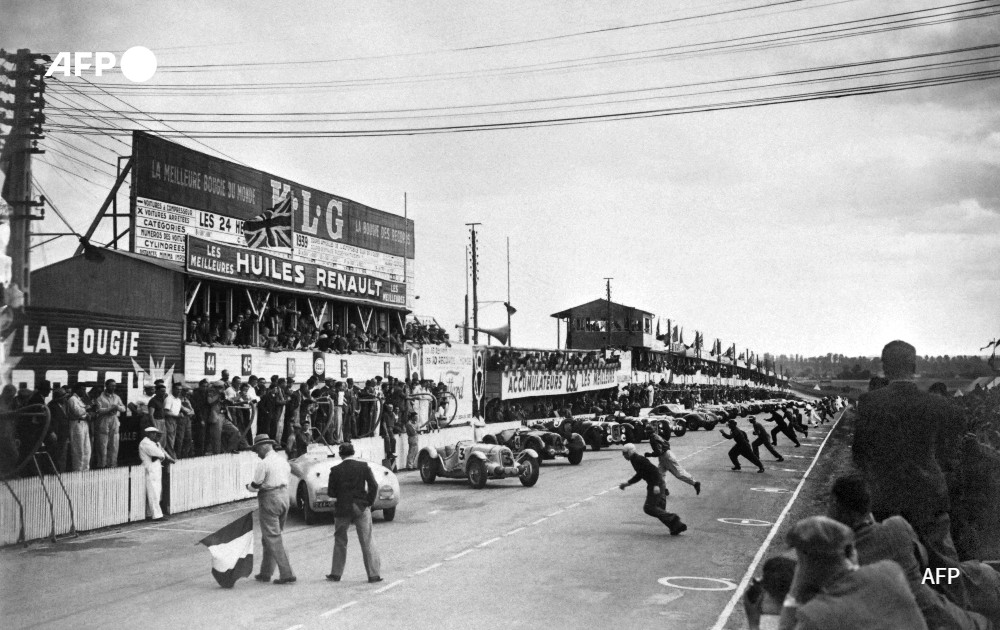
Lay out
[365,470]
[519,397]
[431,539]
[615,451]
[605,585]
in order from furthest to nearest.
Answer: [519,397], [615,451], [431,539], [365,470], [605,585]

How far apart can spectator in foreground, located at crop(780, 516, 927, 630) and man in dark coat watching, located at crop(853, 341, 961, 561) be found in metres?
2.20

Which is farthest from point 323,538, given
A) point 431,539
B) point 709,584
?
point 709,584

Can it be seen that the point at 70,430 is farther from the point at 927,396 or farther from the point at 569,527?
the point at 927,396

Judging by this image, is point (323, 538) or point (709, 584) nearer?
point (709, 584)

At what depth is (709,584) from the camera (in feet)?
33.8

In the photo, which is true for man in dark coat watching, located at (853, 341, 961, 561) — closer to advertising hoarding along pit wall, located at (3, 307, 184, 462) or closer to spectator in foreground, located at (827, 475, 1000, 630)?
spectator in foreground, located at (827, 475, 1000, 630)

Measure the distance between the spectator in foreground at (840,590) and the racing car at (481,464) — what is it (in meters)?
16.8

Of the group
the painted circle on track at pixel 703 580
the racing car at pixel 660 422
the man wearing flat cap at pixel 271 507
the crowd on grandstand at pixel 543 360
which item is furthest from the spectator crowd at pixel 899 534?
the crowd on grandstand at pixel 543 360

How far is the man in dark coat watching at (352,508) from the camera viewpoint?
10492 millimetres

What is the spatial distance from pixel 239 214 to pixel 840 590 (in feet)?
105

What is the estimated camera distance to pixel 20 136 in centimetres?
1462

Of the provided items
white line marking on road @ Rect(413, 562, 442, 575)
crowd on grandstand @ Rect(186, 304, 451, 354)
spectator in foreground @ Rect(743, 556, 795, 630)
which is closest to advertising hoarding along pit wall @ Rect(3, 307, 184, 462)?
crowd on grandstand @ Rect(186, 304, 451, 354)

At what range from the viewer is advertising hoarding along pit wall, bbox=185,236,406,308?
2502 cm

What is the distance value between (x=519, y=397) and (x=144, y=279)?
73.9 feet
